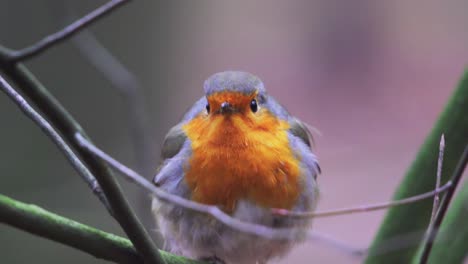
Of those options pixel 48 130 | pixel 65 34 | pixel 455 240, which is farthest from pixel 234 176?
pixel 65 34

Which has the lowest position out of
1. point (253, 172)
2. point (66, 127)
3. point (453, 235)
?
point (453, 235)

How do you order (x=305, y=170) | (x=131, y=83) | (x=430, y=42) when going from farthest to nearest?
1. (x=430, y=42)
2. (x=131, y=83)
3. (x=305, y=170)

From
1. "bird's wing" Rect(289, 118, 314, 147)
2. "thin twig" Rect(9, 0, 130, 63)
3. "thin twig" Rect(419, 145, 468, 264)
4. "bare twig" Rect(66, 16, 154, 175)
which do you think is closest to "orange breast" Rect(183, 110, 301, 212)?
"bird's wing" Rect(289, 118, 314, 147)

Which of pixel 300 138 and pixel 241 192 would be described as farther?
pixel 300 138

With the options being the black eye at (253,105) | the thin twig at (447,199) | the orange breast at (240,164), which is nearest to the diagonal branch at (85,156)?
the thin twig at (447,199)

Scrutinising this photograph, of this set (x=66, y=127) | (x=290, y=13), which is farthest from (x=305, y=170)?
(x=290, y=13)

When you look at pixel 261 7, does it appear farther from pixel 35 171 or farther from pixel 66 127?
pixel 66 127

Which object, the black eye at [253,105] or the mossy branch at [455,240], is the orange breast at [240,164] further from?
the mossy branch at [455,240]
